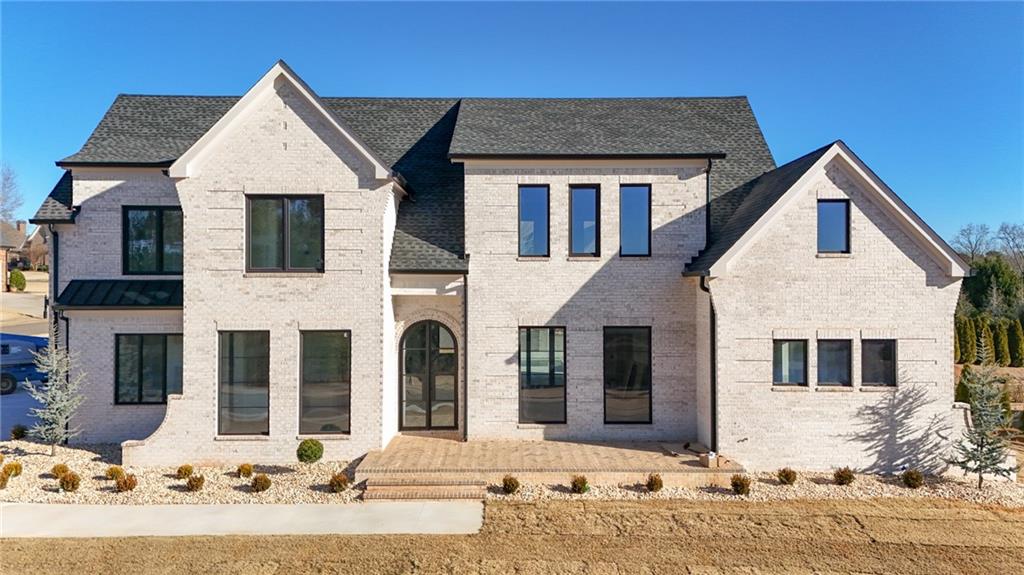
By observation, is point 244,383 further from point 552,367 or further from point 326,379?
point 552,367

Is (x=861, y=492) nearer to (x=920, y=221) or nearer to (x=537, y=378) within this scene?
(x=920, y=221)

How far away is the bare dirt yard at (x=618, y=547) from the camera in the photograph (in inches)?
337

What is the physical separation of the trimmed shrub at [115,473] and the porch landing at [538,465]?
17.0 feet

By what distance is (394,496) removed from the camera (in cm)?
1130

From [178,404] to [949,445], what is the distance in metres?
18.5

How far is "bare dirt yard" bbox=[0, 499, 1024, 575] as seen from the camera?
8.55 m

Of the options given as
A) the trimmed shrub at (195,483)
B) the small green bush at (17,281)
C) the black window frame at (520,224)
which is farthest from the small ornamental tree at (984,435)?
the small green bush at (17,281)

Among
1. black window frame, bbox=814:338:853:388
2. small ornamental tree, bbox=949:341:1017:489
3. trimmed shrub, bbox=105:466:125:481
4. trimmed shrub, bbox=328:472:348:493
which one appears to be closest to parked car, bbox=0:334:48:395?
trimmed shrub, bbox=105:466:125:481

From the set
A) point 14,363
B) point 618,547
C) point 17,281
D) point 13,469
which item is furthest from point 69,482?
point 17,281

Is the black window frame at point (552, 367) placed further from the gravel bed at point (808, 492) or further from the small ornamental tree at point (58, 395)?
the small ornamental tree at point (58, 395)

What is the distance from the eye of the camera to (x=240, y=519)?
33.9 ft

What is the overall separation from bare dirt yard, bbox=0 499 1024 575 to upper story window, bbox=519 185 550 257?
22.1 feet

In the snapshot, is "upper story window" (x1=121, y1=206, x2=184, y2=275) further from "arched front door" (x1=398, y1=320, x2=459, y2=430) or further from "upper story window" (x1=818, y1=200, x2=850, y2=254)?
"upper story window" (x1=818, y1=200, x2=850, y2=254)

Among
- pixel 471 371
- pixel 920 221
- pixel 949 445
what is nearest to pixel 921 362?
pixel 949 445
